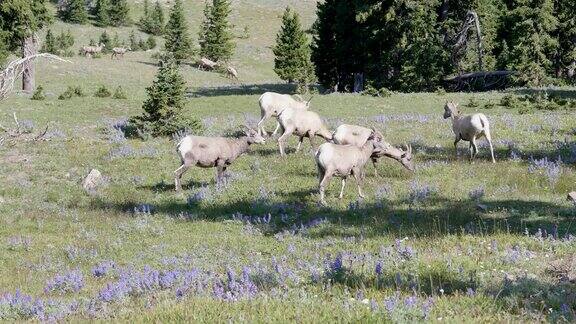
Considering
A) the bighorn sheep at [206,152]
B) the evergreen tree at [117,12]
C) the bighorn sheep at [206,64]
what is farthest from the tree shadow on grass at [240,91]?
the evergreen tree at [117,12]

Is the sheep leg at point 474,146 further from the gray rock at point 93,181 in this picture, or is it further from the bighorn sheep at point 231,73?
the bighorn sheep at point 231,73

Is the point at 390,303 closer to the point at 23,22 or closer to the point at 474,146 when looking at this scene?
the point at 474,146

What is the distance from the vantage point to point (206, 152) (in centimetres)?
1719

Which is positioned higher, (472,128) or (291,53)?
(291,53)

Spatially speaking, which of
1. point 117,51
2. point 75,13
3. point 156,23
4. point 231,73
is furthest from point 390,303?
point 75,13

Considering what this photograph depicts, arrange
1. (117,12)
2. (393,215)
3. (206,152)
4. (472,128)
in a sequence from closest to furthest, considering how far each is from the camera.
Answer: (393,215), (206,152), (472,128), (117,12)

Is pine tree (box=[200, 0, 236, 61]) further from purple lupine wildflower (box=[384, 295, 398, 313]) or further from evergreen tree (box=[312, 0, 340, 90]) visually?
purple lupine wildflower (box=[384, 295, 398, 313])

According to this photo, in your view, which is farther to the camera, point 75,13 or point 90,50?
point 75,13

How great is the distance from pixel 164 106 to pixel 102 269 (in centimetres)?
1563

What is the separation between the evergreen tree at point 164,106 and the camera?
2572 centimetres

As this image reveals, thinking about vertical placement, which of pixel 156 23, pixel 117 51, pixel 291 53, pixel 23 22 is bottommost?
pixel 117 51

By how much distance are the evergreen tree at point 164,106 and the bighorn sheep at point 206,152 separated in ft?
27.9

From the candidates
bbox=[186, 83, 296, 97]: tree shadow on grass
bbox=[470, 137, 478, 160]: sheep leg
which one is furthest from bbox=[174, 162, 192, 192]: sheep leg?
bbox=[186, 83, 296, 97]: tree shadow on grass

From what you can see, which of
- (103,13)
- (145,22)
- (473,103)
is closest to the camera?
(473,103)
